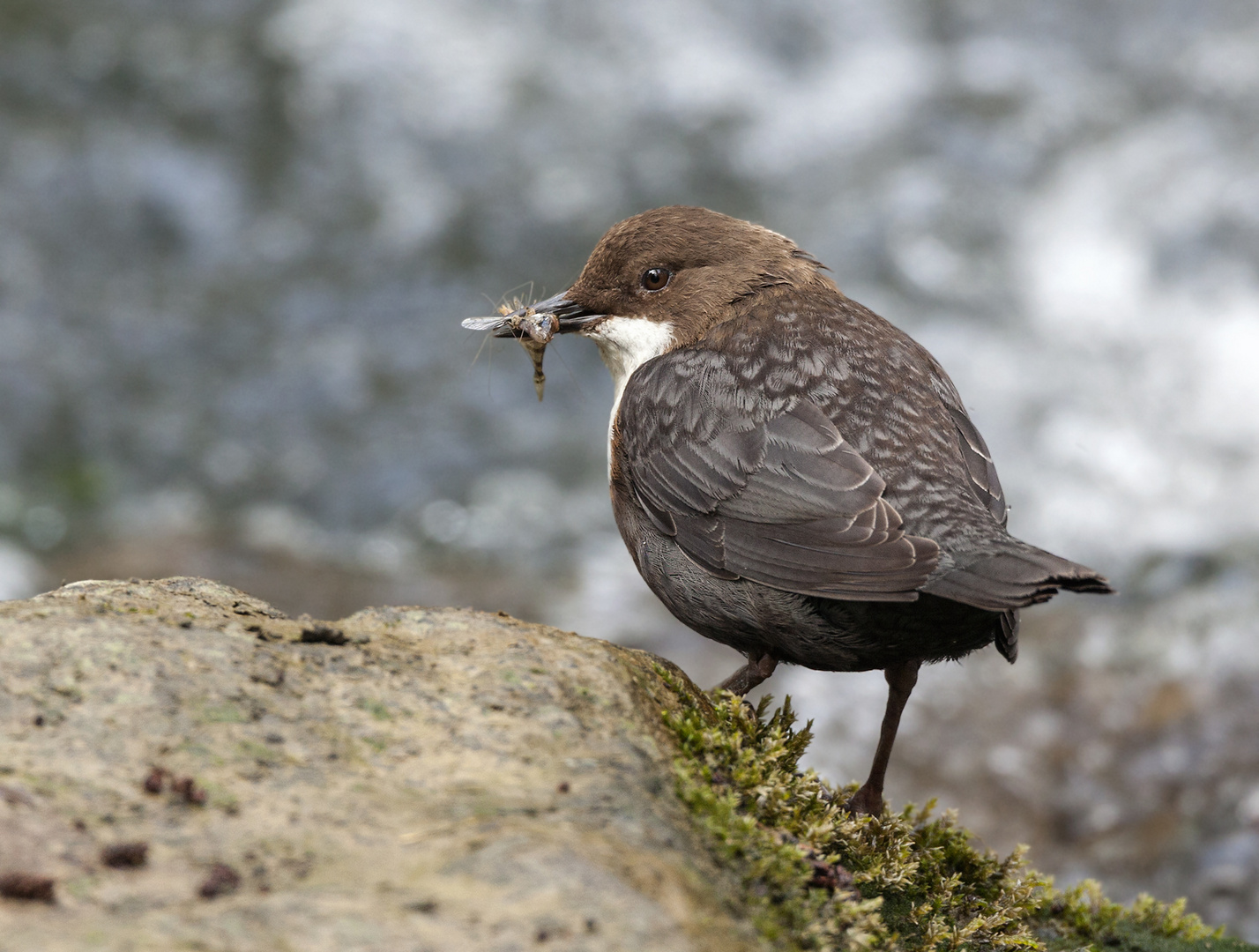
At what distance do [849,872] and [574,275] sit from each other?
8.28 metres

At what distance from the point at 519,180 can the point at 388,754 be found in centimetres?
965

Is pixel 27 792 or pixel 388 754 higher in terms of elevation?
pixel 388 754

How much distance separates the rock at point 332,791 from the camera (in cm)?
183

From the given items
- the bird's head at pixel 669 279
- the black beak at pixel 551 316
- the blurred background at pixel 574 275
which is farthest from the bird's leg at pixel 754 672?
the blurred background at pixel 574 275

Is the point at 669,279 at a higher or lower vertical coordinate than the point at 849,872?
higher

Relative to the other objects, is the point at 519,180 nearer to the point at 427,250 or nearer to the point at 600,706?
the point at 427,250

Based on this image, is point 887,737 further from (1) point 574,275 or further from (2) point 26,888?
(1) point 574,275

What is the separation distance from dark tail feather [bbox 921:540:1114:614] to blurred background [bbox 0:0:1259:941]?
159 inches

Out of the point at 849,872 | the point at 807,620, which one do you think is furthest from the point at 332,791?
the point at 807,620

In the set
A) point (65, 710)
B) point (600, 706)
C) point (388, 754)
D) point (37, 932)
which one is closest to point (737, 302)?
point (600, 706)

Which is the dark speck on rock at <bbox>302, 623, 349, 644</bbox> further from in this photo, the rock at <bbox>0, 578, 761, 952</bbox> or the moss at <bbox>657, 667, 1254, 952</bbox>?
the moss at <bbox>657, 667, 1254, 952</bbox>

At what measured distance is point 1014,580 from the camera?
8.98ft

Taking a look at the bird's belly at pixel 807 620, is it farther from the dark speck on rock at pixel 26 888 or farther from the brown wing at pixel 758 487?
the dark speck on rock at pixel 26 888

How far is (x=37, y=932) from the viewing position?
175cm
